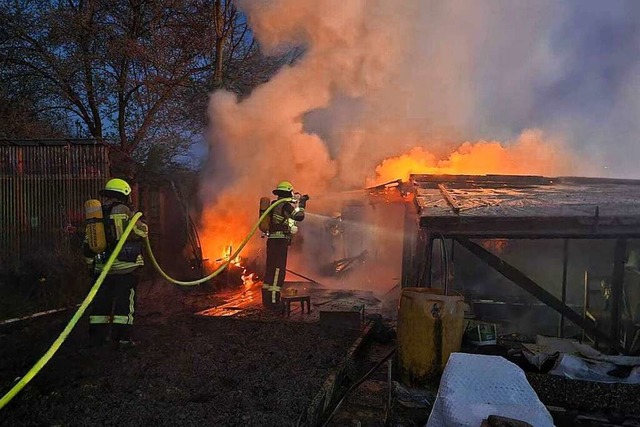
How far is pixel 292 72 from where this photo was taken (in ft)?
44.1

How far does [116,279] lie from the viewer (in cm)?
608

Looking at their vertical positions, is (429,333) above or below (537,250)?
below

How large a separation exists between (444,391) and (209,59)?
1365 cm

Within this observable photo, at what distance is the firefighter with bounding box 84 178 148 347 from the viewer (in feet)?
19.4

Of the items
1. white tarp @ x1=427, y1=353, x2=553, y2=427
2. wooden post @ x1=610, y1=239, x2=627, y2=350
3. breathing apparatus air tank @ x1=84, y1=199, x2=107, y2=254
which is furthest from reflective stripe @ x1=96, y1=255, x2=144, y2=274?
wooden post @ x1=610, y1=239, x2=627, y2=350

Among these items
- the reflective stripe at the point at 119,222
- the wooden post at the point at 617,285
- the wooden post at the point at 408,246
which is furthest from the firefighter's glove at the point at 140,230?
the wooden post at the point at 617,285

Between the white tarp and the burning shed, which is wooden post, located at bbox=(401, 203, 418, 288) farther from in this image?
the white tarp

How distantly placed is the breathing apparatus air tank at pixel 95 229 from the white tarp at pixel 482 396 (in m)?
4.48

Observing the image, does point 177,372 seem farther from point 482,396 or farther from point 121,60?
point 121,60

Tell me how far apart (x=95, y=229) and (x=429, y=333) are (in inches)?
163

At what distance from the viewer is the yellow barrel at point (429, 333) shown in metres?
4.51

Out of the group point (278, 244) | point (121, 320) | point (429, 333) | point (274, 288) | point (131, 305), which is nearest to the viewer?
point (429, 333)

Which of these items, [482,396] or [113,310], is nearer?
[482,396]

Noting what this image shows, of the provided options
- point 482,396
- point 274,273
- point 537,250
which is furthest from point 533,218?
point 274,273
